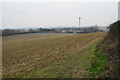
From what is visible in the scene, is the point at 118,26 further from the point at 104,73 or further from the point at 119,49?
the point at 104,73

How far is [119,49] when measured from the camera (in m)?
4.70

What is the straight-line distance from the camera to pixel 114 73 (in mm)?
3766

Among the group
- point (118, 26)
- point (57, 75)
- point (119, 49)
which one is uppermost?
point (118, 26)

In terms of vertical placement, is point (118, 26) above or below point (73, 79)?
above

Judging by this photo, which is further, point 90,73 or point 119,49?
point 119,49

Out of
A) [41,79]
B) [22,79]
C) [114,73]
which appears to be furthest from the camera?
[22,79]

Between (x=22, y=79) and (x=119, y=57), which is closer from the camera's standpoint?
(x=119, y=57)

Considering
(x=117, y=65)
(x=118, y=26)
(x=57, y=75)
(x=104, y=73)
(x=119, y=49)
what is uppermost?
(x=118, y=26)

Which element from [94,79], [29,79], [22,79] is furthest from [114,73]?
[22,79]

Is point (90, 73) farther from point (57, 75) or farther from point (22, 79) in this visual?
point (22, 79)

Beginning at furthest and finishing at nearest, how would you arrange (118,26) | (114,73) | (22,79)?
(118,26) < (22,79) < (114,73)

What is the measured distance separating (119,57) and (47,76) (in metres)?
3.17

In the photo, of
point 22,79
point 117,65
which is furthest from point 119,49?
point 22,79

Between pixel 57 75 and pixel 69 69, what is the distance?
0.76 meters
